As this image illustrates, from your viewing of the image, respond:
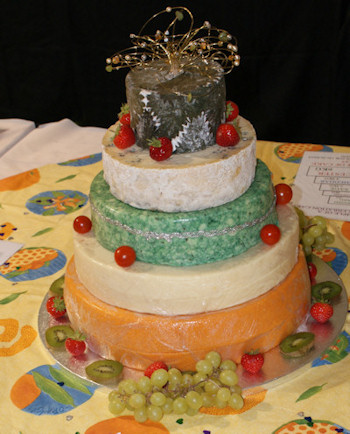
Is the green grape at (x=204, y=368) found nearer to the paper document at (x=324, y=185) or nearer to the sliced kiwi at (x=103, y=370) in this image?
the sliced kiwi at (x=103, y=370)

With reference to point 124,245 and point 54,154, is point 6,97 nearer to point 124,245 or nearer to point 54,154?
point 54,154

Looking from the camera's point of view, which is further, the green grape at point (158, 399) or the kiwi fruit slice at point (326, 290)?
the kiwi fruit slice at point (326, 290)

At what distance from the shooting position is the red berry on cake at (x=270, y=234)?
1829 millimetres

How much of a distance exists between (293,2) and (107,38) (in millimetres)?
1108

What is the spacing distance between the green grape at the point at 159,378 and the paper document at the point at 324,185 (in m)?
1.18

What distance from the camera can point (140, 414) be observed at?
5.43 feet

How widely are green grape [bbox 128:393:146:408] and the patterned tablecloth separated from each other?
0.22 feet

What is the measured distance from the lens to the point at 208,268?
177 centimetres

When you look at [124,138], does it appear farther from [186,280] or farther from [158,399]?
[158,399]

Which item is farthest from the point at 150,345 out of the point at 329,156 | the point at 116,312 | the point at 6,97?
the point at 6,97

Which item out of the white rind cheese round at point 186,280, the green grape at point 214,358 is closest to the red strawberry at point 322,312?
the white rind cheese round at point 186,280

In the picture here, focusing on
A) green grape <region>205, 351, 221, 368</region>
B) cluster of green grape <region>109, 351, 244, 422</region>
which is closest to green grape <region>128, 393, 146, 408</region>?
cluster of green grape <region>109, 351, 244, 422</region>

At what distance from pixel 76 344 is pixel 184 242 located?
1.58 feet

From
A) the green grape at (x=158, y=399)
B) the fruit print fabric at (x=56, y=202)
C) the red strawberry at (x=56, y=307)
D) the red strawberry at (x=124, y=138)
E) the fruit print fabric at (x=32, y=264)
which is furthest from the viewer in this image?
the fruit print fabric at (x=56, y=202)
